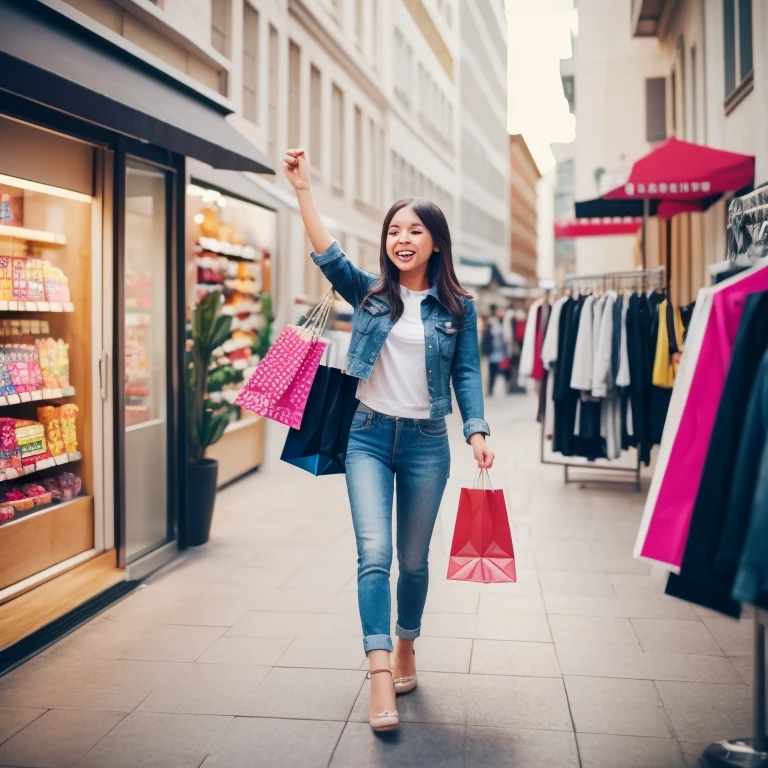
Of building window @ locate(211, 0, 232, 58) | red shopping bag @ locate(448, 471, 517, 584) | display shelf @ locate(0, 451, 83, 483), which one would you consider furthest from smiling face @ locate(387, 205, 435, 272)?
building window @ locate(211, 0, 232, 58)

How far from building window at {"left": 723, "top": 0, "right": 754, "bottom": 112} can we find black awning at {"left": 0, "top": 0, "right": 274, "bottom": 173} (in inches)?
213

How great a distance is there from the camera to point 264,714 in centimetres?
378

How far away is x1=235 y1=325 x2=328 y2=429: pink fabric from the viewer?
13.1 ft

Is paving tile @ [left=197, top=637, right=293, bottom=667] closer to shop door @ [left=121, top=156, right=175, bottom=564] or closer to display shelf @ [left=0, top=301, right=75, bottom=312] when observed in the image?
shop door @ [left=121, top=156, right=175, bottom=564]

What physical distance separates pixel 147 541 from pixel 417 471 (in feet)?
10.2

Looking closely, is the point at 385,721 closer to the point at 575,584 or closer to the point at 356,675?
the point at 356,675

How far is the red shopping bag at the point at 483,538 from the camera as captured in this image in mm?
3764

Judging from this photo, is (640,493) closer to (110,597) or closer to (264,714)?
(110,597)

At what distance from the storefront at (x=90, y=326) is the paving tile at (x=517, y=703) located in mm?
2098

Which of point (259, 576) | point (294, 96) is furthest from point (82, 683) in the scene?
point (294, 96)

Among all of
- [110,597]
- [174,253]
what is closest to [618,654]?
[110,597]

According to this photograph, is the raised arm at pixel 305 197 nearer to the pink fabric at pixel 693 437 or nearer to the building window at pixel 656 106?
the pink fabric at pixel 693 437

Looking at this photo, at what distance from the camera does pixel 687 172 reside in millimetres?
8867

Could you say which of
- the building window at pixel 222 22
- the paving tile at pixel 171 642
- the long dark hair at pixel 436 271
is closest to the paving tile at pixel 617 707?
the long dark hair at pixel 436 271
